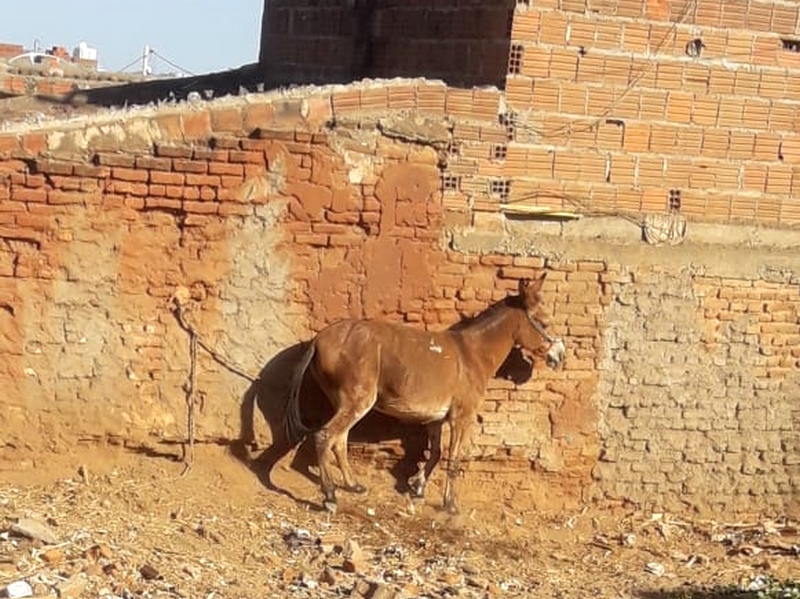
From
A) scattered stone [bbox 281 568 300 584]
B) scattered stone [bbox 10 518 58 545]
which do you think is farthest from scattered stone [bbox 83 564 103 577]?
scattered stone [bbox 281 568 300 584]

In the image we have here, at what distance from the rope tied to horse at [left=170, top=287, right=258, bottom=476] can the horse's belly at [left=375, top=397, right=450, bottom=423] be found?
2.66ft

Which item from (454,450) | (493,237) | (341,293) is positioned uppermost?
(493,237)

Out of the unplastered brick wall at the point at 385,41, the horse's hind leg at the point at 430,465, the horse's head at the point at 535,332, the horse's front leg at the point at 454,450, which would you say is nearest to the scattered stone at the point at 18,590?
the horse's hind leg at the point at 430,465

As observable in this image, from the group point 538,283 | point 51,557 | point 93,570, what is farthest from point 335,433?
point 51,557

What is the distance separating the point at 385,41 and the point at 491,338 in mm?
2686

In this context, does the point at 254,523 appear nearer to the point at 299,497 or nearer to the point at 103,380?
the point at 299,497

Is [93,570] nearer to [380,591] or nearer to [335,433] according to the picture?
[380,591]

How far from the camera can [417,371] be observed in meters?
8.34

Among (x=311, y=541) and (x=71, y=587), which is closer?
(x=71, y=587)

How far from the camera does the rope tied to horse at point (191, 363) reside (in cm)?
814

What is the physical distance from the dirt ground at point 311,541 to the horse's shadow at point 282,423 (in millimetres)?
77

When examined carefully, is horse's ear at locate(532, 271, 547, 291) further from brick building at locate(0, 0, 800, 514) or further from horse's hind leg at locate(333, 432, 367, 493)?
horse's hind leg at locate(333, 432, 367, 493)

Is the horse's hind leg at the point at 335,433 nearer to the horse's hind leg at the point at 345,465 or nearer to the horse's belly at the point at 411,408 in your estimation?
the horse's hind leg at the point at 345,465

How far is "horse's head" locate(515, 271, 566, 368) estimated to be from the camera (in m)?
8.64
